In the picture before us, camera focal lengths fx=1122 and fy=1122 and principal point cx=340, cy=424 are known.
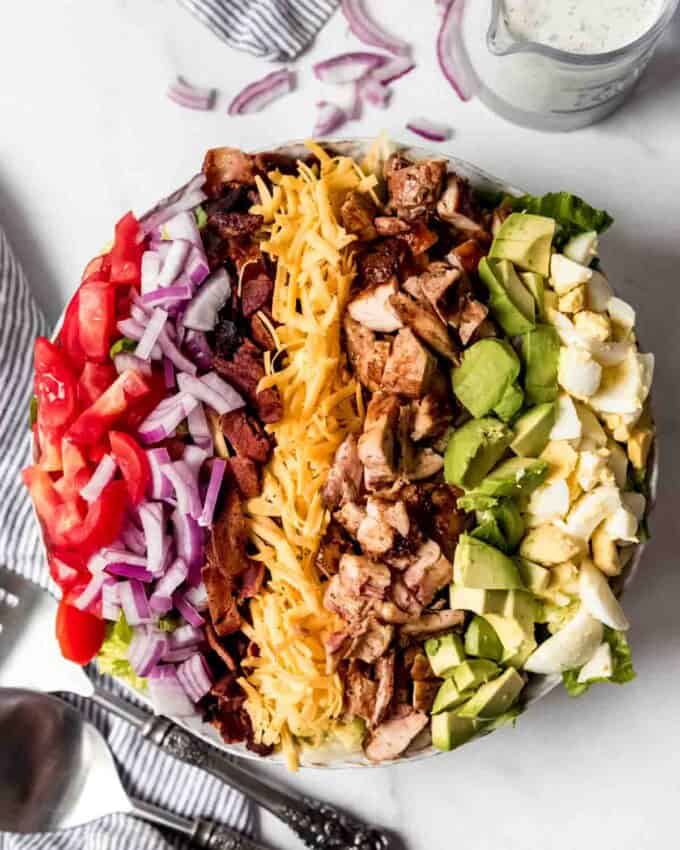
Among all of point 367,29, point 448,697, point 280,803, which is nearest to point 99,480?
point 448,697

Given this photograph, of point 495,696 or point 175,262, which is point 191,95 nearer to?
point 175,262

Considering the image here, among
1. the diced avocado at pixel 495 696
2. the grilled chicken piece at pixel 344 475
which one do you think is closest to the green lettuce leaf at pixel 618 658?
the diced avocado at pixel 495 696

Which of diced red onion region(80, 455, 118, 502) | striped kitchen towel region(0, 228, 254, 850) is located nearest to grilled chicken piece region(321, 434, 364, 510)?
diced red onion region(80, 455, 118, 502)

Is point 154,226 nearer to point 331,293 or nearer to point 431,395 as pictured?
point 331,293

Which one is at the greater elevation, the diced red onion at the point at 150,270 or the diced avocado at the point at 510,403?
the diced red onion at the point at 150,270

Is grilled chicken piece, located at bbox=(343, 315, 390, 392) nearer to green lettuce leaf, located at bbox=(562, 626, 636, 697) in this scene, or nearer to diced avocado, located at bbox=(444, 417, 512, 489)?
diced avocado, located at bbox=(444, 417, 512, 489)

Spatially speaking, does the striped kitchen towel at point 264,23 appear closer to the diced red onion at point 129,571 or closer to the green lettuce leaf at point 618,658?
the diced red onion at point 129,571
